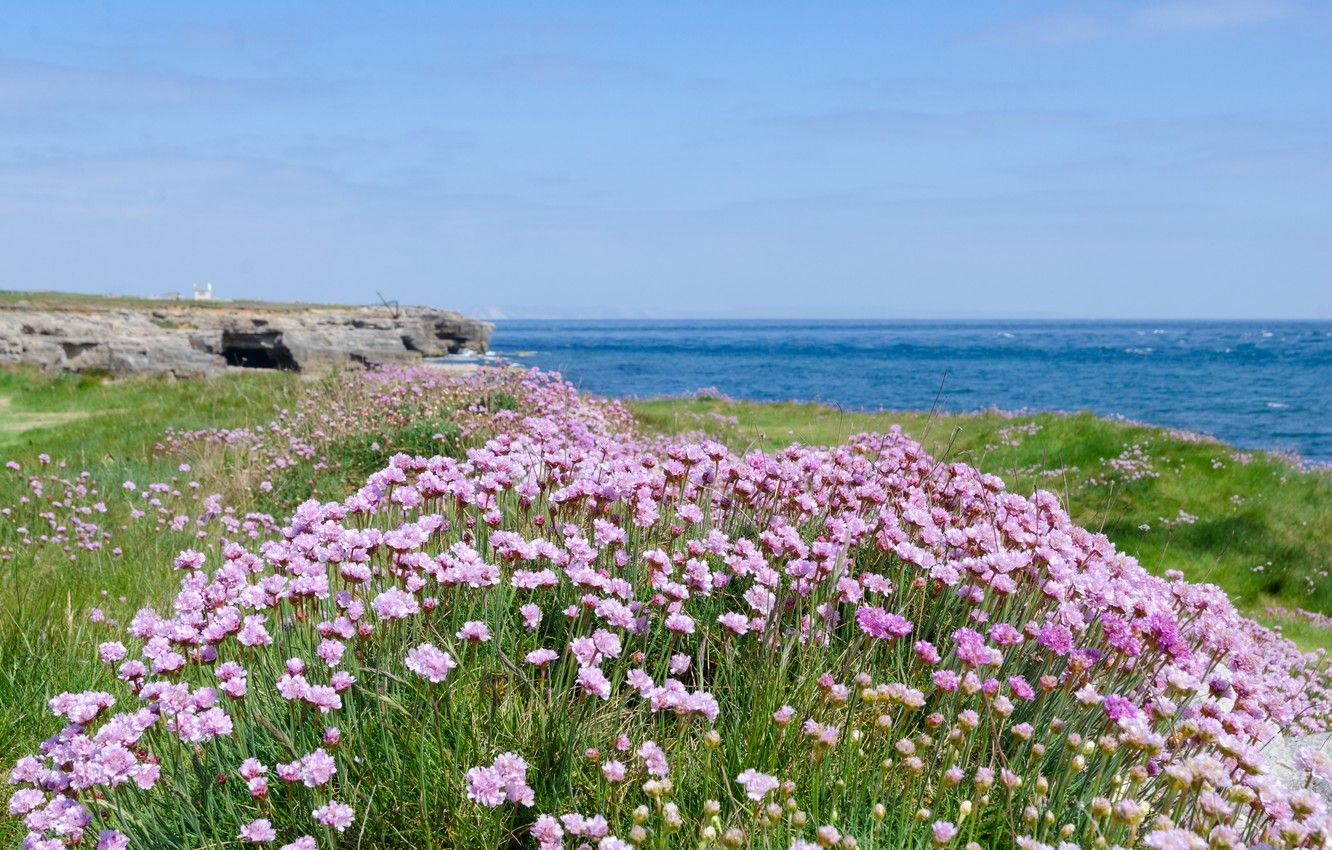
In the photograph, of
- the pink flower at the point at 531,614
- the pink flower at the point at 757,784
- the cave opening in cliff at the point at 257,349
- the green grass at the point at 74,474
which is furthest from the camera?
the cave opening in cliff at the point at 257,349

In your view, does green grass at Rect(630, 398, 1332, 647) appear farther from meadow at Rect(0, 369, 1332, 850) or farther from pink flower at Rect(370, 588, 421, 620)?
pink flower at Rect(370, 588, 421, 620)

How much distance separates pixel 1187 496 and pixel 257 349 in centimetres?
3035

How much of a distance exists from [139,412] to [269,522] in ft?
36.6

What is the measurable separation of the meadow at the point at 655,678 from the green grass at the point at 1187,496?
4.69 meters

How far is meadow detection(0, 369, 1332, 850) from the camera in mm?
2607

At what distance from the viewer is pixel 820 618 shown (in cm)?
370

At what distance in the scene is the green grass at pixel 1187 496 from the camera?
11.2 meters

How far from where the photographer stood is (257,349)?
111 ft

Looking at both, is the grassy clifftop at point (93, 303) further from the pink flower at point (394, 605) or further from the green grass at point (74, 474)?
the pink flower at point (394, 605)

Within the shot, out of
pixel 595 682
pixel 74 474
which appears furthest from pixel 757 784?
pixel 74 474

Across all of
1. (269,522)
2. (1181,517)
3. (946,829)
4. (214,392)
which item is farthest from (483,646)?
(214,392)

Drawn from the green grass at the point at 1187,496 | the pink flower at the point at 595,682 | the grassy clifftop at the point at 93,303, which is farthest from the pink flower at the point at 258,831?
the grassy clifftop at the point at 93,303

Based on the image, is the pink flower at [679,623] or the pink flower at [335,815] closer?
the pink flower at [335,815]

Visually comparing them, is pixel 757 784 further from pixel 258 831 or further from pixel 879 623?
pixel 258 831
